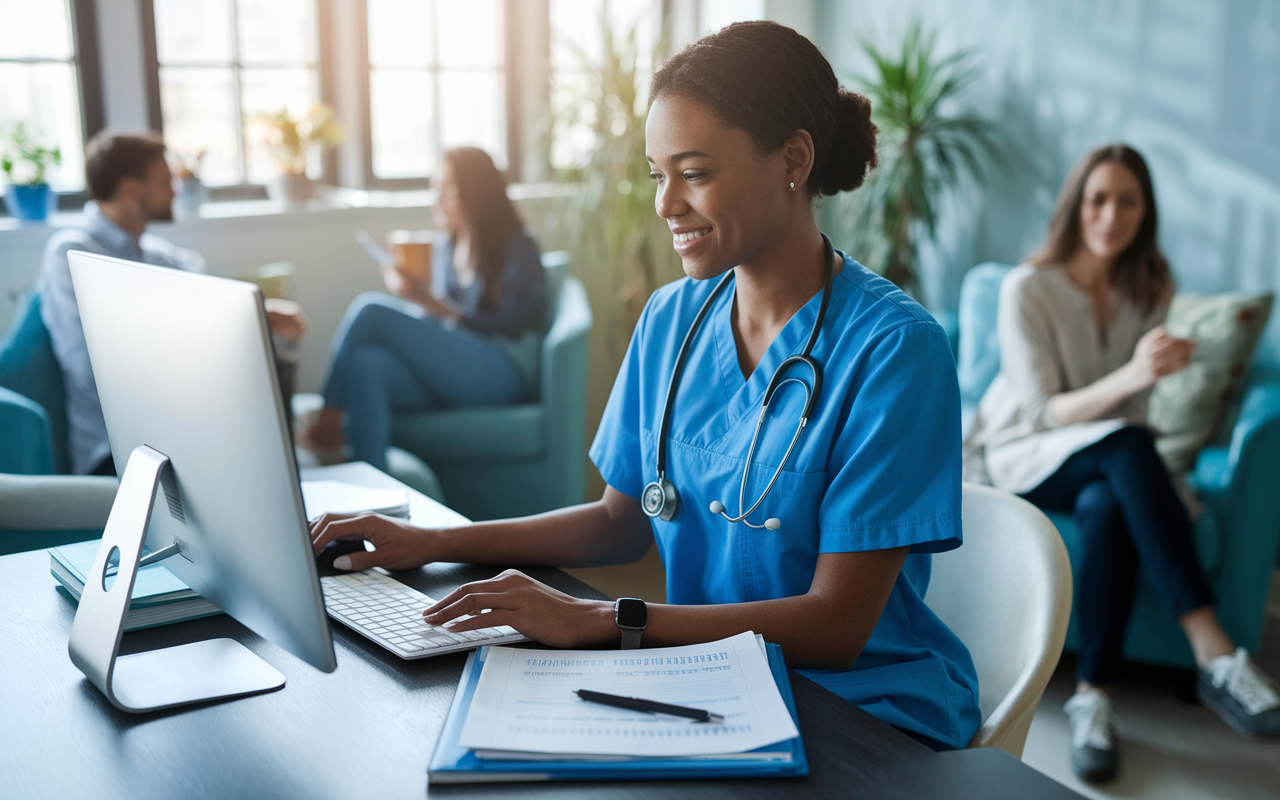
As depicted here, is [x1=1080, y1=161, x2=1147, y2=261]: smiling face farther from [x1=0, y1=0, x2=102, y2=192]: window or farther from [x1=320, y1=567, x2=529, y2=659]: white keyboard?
[x1=0, y1=0, x2=102, y2=192]: window

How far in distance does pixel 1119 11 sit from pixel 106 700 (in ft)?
10.3

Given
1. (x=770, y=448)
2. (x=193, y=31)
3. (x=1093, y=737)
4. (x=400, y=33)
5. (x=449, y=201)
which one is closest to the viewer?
(x=770, y=448)

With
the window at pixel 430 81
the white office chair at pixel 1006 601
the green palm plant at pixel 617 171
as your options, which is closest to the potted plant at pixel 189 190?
the window at pixel 430 81

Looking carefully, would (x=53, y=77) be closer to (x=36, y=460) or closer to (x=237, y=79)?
(x=237, y=79)

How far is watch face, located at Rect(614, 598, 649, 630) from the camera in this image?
956 millimetres

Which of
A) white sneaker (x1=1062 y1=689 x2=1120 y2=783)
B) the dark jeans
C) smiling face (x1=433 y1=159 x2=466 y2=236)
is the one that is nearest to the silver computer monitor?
white sneaker (x1=1062 y1=689 x2=1120 y2=783)

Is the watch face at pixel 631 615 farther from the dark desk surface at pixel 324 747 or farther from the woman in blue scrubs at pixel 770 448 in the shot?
the dark desk surface at pixel 324 747

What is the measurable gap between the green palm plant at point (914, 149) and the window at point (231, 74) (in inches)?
75.7

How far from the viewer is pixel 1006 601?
3.92ft

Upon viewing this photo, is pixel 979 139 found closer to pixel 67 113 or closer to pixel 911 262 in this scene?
pixel 911 262

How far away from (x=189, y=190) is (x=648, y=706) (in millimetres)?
2966

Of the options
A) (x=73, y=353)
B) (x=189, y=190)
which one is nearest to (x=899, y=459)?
(x=73, y=353)

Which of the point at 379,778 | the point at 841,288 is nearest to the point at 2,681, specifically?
the point at 379,778

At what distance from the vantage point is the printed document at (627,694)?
780 mm
